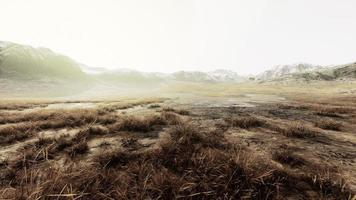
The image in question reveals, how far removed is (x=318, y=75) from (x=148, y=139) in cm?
13105

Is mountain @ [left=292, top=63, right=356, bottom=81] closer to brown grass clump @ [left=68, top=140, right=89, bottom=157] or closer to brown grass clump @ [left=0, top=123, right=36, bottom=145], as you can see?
brown grass clump @ [left=68, top=140, right=89, bottom=157]

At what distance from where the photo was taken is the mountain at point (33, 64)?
2480 inches

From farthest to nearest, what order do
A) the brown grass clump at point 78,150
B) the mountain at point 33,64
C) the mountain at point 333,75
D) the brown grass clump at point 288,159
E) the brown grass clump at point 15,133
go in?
the mountain at point 333,75 → the mountain at point 33,64 → the brown grass clump at point 15,133 → the brown grass clump at point 78,150 → the brown grass clump at point 288,159

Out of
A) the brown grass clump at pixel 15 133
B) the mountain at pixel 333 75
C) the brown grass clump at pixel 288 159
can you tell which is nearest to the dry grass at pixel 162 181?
the brown grass clump at pixel 288 159

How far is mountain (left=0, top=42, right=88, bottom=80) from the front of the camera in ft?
207

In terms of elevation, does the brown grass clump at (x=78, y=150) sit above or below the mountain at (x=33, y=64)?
below

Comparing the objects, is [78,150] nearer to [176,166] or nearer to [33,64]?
[176,166]

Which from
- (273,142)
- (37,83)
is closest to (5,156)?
(273,142)

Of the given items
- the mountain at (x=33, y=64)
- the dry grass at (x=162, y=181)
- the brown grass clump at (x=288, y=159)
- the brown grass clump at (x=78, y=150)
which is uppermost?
the mountain at (x=33, y=64)

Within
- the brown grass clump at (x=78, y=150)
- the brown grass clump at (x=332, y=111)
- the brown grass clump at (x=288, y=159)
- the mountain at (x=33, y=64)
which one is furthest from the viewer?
the mountain at (x=33, y=64)

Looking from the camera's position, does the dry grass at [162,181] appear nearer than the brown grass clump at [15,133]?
Yes

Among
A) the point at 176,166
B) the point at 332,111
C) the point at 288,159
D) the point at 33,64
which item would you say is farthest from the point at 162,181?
the point at 33,64

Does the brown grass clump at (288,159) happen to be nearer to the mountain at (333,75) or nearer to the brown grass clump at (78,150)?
the brown grass clump at (78,150)

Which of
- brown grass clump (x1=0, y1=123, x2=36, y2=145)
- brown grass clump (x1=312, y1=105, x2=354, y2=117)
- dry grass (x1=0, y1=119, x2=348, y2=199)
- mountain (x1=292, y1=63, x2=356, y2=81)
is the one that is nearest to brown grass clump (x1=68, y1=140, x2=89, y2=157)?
dry grass (x1=0, y1=119, x2=348, y2=199)
